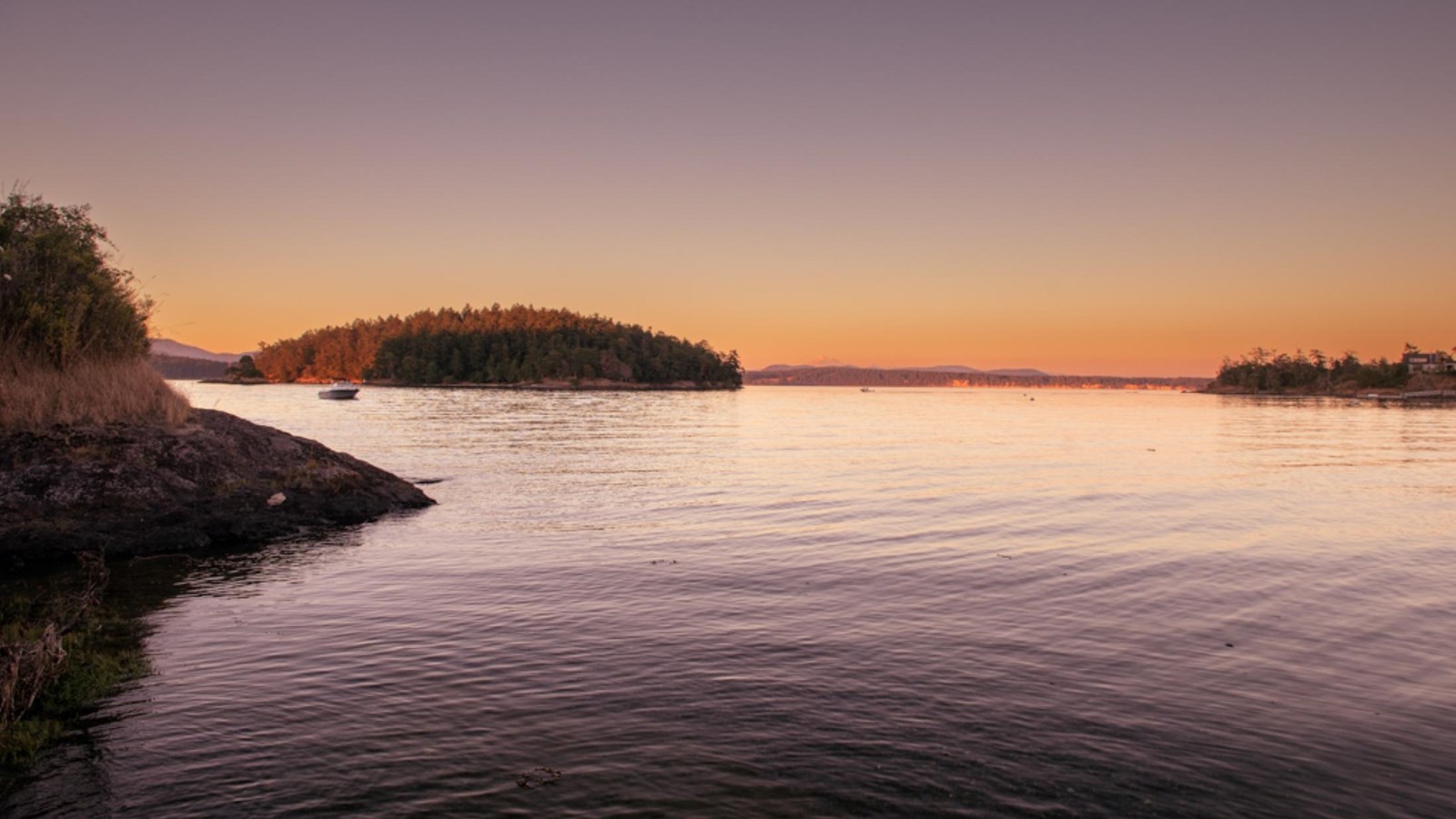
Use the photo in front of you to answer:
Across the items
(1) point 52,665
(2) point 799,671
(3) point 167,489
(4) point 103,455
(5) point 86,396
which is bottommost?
(2) point 799,671

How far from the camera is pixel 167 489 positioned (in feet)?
67.5

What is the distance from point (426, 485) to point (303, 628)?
19.8 metres

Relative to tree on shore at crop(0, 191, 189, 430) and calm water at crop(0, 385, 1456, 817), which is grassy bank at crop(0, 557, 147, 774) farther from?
tree on shore at crop(0, 191, 189, 430)

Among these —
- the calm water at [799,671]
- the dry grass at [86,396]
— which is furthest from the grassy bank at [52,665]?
the dry grass at [86,396]

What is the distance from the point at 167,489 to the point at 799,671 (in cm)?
1758

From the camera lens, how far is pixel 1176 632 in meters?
13.6

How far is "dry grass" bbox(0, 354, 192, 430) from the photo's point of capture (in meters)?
20.8

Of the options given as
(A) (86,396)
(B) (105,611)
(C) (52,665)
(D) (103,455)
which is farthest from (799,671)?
(A) (86,396)

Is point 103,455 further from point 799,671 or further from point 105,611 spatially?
point 799,671

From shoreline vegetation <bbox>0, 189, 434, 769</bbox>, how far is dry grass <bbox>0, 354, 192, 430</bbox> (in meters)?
0.04

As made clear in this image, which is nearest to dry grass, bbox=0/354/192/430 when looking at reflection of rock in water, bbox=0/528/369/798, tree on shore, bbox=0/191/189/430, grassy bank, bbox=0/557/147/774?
tree on shore, bbox=0/191/189/430

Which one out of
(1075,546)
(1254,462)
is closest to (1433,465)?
(1254,462)

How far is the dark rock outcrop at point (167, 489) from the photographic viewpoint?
59.8 feet

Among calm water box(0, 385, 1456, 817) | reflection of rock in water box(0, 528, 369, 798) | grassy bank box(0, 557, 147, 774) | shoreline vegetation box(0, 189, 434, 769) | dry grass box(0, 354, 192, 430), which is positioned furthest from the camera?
dry grass box(0, 354, 192, 430)
